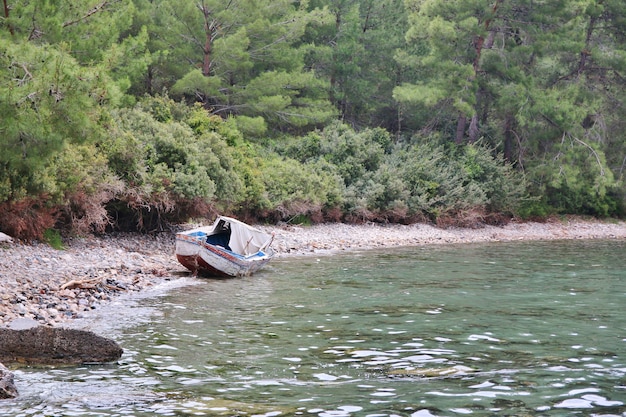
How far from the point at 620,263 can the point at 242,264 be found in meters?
14.3

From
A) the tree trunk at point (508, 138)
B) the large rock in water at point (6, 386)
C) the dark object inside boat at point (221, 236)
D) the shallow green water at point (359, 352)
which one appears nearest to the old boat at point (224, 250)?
the dark object inside boat at point (221, 236)

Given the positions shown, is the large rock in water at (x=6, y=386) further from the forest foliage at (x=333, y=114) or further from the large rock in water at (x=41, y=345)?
the forest foliage at (x=333, y=114)

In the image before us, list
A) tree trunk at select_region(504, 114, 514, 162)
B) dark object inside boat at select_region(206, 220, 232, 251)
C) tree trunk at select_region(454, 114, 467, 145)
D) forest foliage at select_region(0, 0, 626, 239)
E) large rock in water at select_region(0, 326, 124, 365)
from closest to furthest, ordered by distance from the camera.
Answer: large rock in water at select_region(0, 326, 124, 365) → forest foliage at select_region(0, 0, 626, 239) → dark object inside boat at select_region(206, 220, 232, 251) → tree trunk at select_region(454, 114, 467, 145) → tree trunk at select_region(504, 114, 514, 162)

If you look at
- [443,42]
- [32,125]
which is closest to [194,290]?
[32,125]

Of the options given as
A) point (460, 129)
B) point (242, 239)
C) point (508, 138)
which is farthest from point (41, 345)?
point (508, 138)

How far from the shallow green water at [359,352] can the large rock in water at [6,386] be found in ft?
0.47

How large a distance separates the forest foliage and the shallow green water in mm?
5111

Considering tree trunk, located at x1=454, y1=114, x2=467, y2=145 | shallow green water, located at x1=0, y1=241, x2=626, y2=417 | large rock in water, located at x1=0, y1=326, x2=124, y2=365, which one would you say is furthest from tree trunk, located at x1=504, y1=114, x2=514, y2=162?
large rock in water, located at x1=0, y1=326, x2=124, y2=365

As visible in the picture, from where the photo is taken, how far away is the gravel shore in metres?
14.7

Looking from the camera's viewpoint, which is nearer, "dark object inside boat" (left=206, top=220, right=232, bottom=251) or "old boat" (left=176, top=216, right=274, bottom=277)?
"old boat" (left=176, top=216, right=274, bottom=277)

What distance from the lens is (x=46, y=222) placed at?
1961 centimetres

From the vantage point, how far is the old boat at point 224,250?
19984 mm

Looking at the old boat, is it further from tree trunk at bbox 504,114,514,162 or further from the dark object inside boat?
tree trunk at bbox 504,114,514,162

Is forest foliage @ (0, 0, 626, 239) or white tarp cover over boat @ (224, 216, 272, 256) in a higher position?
forest foliage @ (0, 0, 626, 239)
